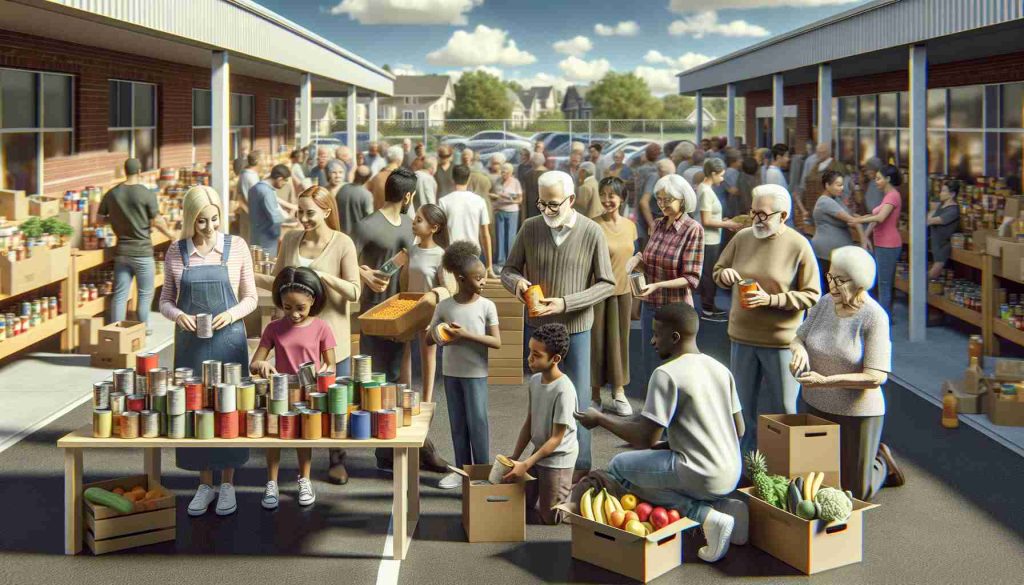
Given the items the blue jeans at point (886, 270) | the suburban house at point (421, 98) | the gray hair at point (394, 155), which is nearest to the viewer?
the blue jeans at point (886, 270)

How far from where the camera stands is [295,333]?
7.22 m

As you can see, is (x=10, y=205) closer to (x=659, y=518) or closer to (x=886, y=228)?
(x=659, y=518)

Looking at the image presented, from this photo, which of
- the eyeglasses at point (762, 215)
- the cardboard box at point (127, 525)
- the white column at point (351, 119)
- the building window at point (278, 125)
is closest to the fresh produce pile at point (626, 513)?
the eyeglasses at point (762, 215)

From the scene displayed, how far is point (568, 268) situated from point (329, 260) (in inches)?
60.0

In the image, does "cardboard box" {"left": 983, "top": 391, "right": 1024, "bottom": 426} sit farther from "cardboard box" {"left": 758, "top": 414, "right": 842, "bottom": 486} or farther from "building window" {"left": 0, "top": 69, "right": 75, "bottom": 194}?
"building window" {"left": 0, "top": 69, "right": 75, "bottom": 194}

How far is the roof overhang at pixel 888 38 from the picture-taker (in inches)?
440

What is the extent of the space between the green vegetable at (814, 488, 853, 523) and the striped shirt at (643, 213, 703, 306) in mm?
2953

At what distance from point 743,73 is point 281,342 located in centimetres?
1923

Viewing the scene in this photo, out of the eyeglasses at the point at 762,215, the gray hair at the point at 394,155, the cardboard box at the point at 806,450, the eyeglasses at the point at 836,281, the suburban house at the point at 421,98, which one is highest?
the suburban house at the point at 421,98

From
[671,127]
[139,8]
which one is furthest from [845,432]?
[671,127]

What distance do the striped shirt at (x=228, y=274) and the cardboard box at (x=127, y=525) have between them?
1.13 metres

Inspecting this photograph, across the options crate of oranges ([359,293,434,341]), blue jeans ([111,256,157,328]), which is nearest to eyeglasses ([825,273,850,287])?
crate of oranges ([359,293,434,341])

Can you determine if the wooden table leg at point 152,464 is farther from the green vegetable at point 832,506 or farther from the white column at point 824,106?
the white column at point 824,106

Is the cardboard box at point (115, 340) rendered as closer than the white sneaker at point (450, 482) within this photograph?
No
